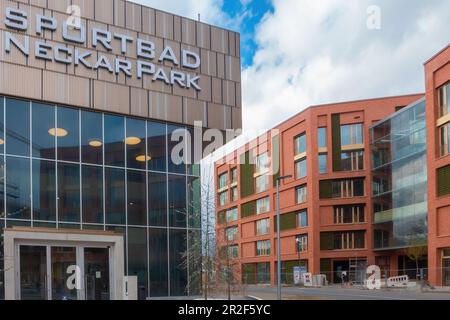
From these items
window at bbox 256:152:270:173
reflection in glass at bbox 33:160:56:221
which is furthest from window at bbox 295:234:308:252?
reflection in glass at bbox 33:160:56:221

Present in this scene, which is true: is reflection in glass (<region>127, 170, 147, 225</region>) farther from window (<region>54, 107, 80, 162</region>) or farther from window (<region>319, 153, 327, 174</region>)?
window (<region>319, 153, 327, 174</region>)

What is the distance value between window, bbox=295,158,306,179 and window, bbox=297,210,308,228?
15.8ft

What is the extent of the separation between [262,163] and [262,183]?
10.7 feet

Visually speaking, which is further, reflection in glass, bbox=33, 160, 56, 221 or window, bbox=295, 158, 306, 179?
window, bbox=295, 158, 306, 179

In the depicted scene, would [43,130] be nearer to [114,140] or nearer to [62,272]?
[114,140]

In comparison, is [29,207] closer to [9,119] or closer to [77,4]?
[9,119]

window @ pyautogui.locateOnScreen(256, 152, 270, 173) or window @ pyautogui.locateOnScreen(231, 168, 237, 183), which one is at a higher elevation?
window @ pyautogui.locateOnScreen(256, 152, 270, 173)

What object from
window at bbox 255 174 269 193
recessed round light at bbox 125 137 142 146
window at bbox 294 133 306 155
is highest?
window at bbox 294 133 306 155

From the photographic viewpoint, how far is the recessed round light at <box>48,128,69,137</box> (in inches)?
980

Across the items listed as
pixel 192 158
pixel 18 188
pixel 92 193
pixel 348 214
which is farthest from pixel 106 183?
pixel 348 214

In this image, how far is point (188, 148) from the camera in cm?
2903

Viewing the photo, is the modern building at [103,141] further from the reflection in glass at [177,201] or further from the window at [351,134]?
the window at [351,134]

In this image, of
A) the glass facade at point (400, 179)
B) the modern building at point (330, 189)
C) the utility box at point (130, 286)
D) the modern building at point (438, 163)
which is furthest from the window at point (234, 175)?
the utility box at point (130, 286)

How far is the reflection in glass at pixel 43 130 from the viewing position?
79.5ft
